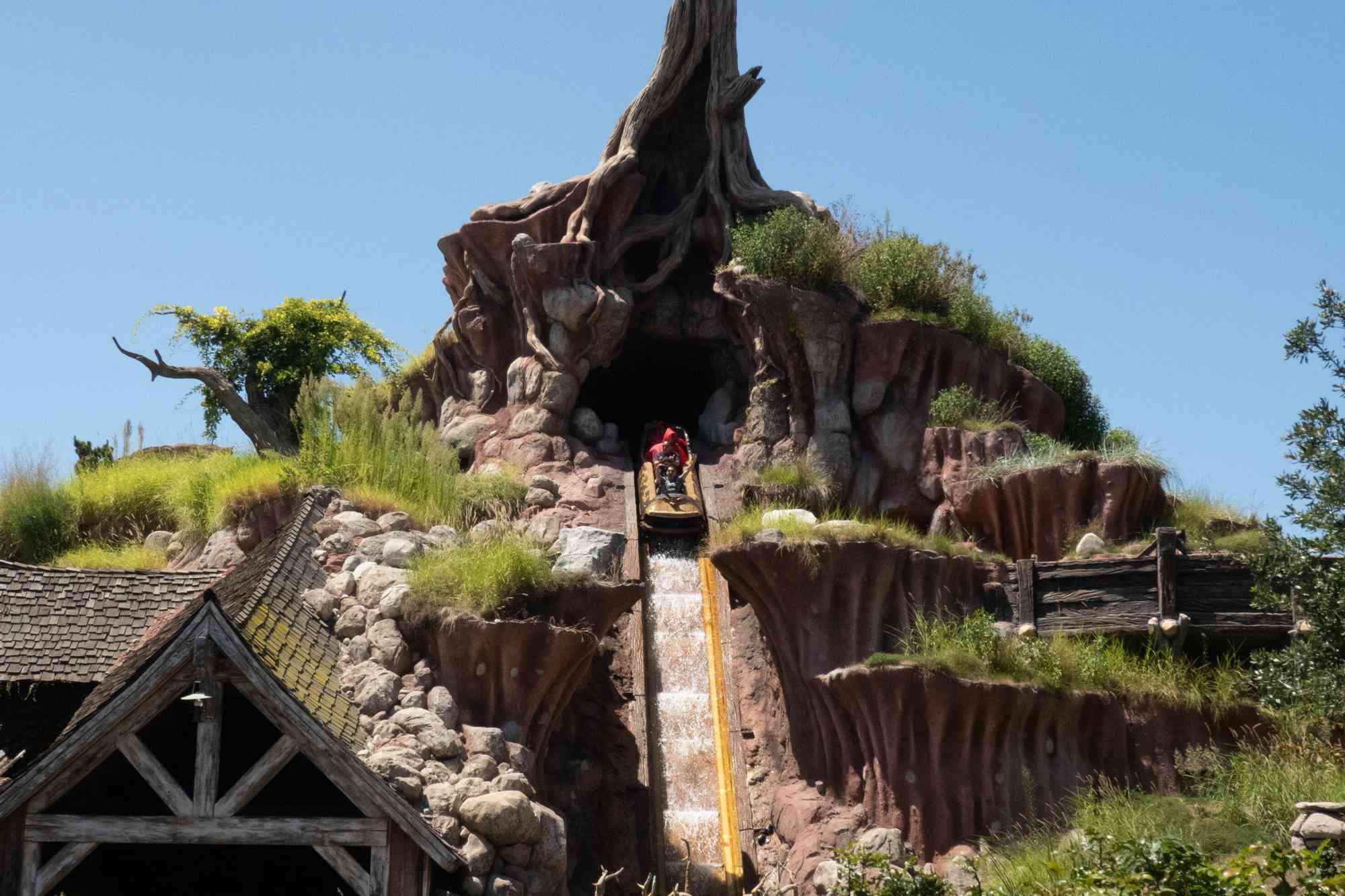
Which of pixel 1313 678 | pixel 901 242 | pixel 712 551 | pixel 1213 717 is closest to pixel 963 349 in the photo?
pixel 901 242

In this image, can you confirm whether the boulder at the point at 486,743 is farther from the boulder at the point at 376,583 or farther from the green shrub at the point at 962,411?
the green shrub at the point at 962,411

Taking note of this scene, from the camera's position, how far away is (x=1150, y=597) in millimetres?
20016

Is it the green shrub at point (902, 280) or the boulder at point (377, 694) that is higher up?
the green shrub at point (902, 280)

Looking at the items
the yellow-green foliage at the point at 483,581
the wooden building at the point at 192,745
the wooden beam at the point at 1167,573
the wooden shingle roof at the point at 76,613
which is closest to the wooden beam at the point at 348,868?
the wooden building at the point at 192,745

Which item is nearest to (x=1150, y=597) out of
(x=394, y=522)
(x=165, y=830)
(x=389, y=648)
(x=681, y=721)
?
(x=681, y=721)

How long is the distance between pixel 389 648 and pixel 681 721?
16.3 feet

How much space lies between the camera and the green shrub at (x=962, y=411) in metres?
24.5

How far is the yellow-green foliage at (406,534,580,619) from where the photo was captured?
60.7 feet

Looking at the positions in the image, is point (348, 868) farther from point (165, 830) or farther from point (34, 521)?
point (34, 521)

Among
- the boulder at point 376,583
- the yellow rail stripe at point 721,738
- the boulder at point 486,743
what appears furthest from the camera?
the yellow rail stripe at point 721,738

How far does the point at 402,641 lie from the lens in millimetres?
18266

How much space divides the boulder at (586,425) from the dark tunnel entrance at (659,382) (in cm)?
190

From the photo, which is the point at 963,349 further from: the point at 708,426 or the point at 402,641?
the point at 402,641

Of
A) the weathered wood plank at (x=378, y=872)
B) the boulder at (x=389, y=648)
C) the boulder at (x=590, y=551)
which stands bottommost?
the weathered wood plank at (x=378, y=872)
